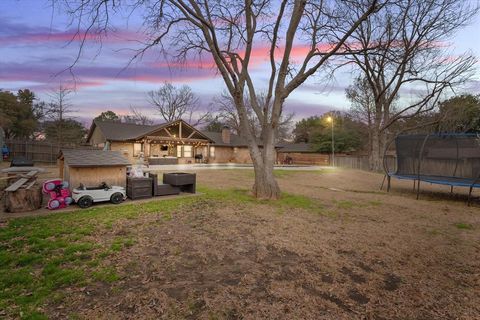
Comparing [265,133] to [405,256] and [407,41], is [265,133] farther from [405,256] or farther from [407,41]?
[407,41]

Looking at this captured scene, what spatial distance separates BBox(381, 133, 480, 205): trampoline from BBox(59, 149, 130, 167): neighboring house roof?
430 inches

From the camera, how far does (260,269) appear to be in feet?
11.2

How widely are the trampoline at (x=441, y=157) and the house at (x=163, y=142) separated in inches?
740

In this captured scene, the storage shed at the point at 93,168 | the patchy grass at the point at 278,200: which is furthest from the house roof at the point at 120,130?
the patchy grass at the point at 278,200

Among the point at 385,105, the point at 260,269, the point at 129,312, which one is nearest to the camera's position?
the point at 129,312

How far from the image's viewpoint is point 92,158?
23.2 ft

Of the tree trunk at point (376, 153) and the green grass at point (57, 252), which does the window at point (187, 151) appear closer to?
the tree trunk at point (376, 153)

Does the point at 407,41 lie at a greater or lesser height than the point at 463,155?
greater

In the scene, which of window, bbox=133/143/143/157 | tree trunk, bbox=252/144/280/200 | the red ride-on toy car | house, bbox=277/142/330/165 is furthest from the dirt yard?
house, bbox=277/142/330/165

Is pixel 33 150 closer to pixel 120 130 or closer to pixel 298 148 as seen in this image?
pixel 120 130

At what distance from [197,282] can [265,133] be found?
20.8ft

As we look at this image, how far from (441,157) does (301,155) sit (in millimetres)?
29072

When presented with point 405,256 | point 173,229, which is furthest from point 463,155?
point 173,229

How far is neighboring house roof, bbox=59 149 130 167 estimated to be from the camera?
666 cm
